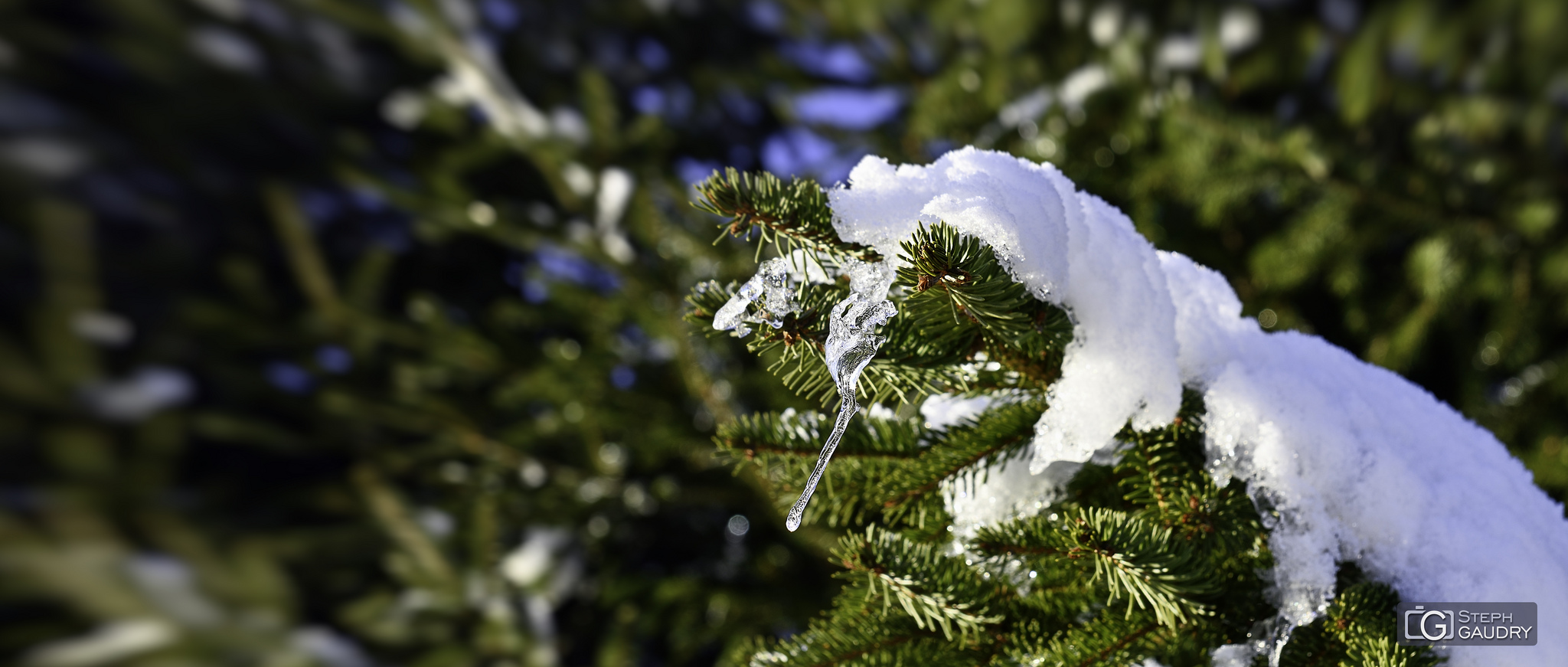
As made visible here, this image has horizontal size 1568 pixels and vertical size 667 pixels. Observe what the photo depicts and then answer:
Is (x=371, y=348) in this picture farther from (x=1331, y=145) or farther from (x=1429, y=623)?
(x=1331, y=145)

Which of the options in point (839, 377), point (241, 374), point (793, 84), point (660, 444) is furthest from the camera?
point (241, 374)

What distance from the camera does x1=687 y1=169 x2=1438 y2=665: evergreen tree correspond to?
0.60 meters

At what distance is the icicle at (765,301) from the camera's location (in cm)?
62

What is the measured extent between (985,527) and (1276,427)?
27cm

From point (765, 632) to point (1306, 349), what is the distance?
2.01 metres

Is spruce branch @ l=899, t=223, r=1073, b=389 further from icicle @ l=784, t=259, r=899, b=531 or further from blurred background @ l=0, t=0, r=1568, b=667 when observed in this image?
blurred background @ l=0, t=0, r=1568, b=667

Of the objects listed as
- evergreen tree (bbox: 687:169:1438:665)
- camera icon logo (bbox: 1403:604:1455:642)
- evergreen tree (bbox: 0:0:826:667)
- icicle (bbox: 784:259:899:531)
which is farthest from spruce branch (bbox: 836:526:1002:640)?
evergreen tree (bbox: 0:0:826:667)

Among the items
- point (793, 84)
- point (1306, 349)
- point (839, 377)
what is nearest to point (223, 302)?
point (793, 84)

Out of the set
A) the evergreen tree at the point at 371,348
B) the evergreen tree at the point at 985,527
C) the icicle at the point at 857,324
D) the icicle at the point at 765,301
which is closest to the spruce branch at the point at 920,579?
the evergreen tree at the point at 985,527

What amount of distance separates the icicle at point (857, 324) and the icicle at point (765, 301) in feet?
0.13

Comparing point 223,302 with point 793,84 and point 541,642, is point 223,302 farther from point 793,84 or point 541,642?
point 793,84

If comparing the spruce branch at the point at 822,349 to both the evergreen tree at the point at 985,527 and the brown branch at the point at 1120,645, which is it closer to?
the evergreen tree at the point at 985,527

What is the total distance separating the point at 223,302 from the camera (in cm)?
328

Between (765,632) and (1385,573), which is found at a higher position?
(765,632)
